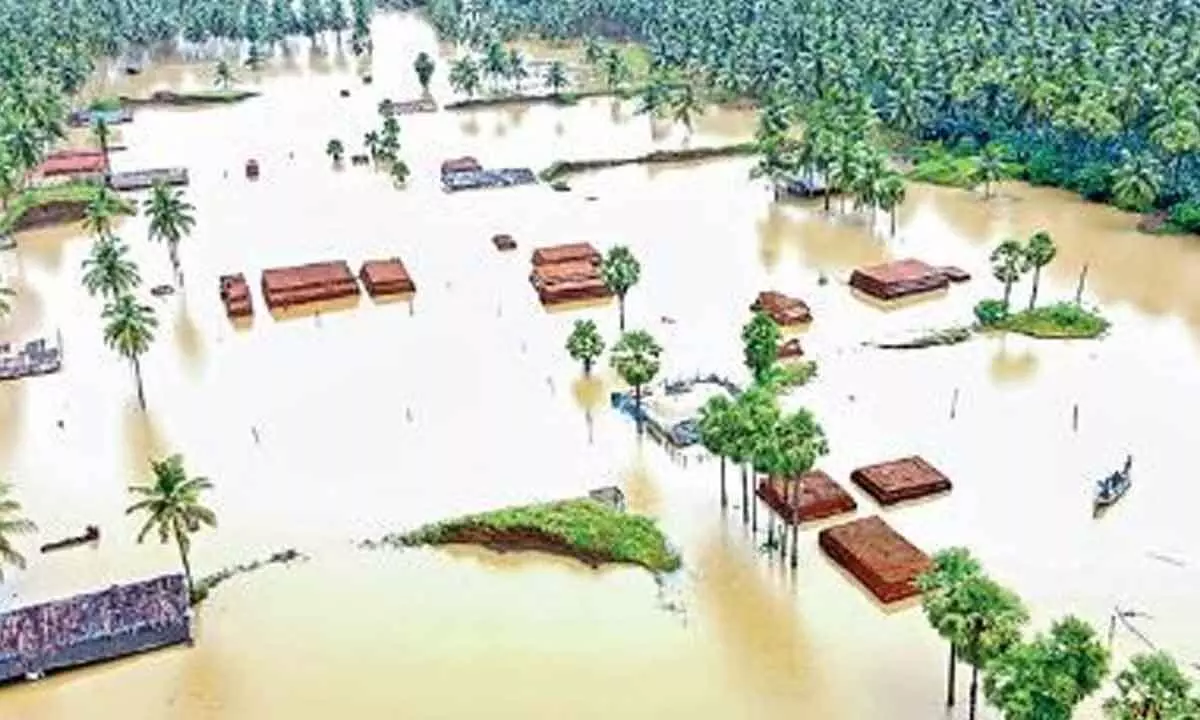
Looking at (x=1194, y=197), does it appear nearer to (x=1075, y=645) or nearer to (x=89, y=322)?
(x=1075, y=645)

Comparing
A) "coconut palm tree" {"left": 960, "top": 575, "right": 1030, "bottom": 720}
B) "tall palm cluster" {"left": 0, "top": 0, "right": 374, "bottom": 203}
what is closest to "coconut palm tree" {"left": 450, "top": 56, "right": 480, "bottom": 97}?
"tall palm cluster" {"left": 0, "top": 0, "right": 374, "bottom": 203}

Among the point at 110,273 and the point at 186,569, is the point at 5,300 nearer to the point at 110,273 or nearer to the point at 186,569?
the point at 110,273

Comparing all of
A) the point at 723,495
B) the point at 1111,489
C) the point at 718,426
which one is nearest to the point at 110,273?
the point at 723,495

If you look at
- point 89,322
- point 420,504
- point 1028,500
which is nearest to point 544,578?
point 420,504

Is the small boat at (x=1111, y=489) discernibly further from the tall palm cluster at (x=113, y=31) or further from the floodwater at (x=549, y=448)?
the tall palm cluster at (x=113, y=31)

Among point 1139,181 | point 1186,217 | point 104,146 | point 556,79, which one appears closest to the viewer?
point 1186,217

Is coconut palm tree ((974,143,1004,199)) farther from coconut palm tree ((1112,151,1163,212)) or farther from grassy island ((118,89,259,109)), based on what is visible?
grassy island ((118,89,259,109))
